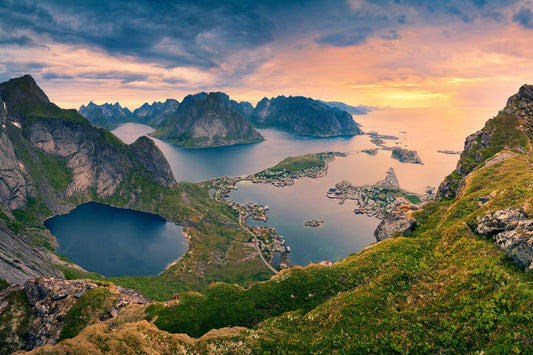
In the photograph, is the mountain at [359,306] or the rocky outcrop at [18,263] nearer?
the mountain at [359,306]

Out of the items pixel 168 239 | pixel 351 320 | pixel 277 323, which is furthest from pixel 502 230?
pixel 168 239

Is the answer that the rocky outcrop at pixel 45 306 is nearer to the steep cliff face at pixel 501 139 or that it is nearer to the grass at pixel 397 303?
the grass at pixel 397 303

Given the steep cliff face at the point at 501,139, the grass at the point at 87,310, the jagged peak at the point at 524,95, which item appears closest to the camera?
the grass at the point at 87,310

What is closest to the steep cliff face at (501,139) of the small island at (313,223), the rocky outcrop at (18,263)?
the small island at (313,223)

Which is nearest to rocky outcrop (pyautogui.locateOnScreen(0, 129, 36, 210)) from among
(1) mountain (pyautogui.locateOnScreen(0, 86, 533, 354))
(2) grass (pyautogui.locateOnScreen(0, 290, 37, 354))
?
(1) mountain (pyautogui.locateOnScreen(0, 86, 533, 354))

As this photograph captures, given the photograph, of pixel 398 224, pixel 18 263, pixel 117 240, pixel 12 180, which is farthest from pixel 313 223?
pixel 12 180

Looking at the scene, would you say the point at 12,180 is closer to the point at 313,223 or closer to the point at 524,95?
the point at 313,223
